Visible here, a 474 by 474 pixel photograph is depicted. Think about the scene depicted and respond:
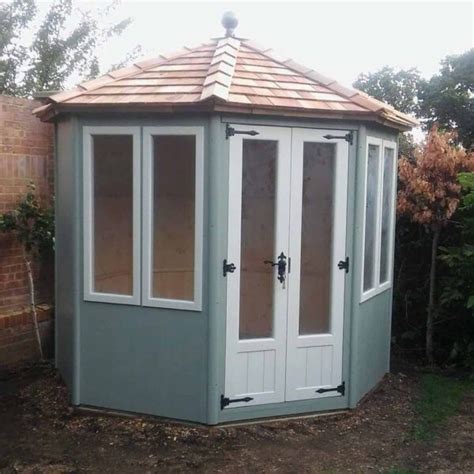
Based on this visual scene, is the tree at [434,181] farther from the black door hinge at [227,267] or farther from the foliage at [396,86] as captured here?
the foliage at [396,86]

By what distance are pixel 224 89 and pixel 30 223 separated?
2.96m

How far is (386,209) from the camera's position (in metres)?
6.69

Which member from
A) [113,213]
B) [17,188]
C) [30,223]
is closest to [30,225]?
[30,223]

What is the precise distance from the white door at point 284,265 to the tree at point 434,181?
201 cm

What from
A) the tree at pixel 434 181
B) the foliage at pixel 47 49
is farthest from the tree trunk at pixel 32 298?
the foliage at pixel 47 49

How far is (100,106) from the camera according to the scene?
17.6ft

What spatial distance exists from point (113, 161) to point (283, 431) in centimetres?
266

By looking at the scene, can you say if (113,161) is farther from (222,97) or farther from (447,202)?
(447,202)

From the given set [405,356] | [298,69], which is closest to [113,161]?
[298,69]

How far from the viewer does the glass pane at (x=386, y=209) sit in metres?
6.57

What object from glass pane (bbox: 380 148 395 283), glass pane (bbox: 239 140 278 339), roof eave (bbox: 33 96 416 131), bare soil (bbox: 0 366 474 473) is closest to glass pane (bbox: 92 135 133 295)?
roof eave (bbox: 33 96 416 131)

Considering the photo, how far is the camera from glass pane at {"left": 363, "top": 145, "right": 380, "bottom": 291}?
612 centimetres

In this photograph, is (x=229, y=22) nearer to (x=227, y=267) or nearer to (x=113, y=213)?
(x=113, y=213)

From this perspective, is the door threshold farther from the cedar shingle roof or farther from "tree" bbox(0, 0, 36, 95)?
"tree" bbox(0, 0, 36, 95)
